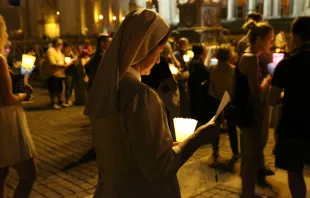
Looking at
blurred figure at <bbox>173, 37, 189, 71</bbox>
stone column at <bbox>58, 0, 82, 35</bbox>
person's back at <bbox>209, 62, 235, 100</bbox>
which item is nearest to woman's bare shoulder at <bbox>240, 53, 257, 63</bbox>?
person's back at <bbox>209, 62, 235, 100</bbox>

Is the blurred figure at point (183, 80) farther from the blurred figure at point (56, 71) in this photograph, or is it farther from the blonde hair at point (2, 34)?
the blonde hair at point (2, 34)

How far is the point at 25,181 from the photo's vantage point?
386cm

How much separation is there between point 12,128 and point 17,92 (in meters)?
0.45

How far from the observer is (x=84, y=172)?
613 cm

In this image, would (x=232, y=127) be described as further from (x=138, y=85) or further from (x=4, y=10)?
(x=4, y=10)

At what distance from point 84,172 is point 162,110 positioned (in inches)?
173

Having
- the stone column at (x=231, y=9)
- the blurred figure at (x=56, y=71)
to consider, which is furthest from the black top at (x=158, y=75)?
the stone column at (x=231, y=9)

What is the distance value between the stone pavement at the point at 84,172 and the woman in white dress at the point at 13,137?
1.42 meters

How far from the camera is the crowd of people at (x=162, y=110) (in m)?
1.97

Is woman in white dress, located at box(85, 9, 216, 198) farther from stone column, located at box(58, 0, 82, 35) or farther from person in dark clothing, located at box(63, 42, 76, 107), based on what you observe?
stone column, located at box(58, 0, 82, 35)

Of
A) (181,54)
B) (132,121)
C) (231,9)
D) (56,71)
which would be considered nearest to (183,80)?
(181,54)

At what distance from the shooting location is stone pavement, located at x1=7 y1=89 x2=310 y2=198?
523 centimetres

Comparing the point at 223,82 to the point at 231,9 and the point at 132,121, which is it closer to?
the point at 132,121

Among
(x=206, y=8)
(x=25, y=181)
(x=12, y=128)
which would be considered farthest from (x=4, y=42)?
(x=206, y=8)
